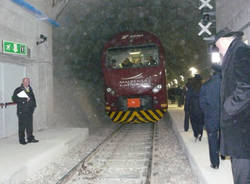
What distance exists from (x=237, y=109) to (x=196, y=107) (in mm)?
4668

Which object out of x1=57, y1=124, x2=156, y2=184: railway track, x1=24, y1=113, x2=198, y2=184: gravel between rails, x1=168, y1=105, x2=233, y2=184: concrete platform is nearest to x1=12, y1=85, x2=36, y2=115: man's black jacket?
x1=24, y1=113, x2=198, y2=184: gravel between rails

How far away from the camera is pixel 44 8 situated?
10586 millimetres

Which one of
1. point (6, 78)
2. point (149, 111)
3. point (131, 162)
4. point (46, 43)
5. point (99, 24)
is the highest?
point (99, 24)

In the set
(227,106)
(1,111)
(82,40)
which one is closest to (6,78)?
(1,111)

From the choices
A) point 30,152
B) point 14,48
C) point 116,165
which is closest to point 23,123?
point 30,152

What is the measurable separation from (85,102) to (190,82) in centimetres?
1637

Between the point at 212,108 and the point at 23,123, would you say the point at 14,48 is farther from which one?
the point at 212,108

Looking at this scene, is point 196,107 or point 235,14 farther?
point 235,14

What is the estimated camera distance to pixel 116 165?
5.97m

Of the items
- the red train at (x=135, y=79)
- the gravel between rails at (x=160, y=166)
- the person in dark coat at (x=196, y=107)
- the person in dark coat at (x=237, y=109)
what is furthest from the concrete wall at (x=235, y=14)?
the person in dark coat at (x=237, y=109)

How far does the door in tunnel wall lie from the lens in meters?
7.93

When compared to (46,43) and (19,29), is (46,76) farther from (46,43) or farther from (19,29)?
(19,29)

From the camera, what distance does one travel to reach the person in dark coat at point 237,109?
2.15 m

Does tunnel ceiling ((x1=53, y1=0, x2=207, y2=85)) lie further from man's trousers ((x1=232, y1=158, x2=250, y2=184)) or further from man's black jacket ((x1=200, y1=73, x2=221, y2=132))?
man's trousers ((x1=232, y1=158, x2=250, y2=184))
